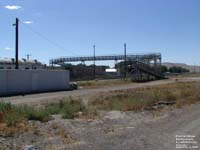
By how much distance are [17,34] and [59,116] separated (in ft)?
95.6

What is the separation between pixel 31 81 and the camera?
4109 cm

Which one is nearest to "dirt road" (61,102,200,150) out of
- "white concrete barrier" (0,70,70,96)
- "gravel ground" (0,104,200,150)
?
"gravel ground" (0,104,200,150)

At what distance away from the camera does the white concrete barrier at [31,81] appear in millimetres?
37469

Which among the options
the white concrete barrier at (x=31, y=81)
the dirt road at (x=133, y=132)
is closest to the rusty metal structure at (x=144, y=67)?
the white concrete barrier at (x=31, y=81)

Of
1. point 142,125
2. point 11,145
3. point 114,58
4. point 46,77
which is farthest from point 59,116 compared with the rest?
point 114,58

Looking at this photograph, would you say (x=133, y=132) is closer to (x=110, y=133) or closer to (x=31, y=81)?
(x=110, y=133)

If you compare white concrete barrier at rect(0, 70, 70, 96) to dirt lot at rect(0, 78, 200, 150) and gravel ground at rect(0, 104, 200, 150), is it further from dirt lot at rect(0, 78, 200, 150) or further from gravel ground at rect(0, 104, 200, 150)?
gravel ground at rect(0, 104, 200, 150)

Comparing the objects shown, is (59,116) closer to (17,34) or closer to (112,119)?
(112,119)

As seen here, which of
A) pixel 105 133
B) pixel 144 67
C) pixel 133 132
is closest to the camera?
pixel 105 133

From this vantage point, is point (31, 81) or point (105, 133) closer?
point (105, 133)

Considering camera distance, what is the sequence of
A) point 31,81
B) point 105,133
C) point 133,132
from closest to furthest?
point 105,133 → point 133,132 → point 31,81

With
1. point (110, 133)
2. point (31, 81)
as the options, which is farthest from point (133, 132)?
point (31, 81)

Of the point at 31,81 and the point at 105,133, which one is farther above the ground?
the point at 31,81

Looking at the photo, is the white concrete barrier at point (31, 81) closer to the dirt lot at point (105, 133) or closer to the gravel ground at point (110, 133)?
the dirt lot at point (105, 133)
